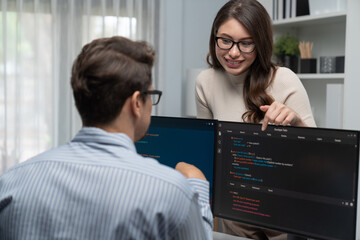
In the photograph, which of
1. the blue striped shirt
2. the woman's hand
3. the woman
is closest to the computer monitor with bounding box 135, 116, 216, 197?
the woman's hand

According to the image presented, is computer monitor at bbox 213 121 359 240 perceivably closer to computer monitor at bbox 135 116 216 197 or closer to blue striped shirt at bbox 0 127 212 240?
computer monitor at bbox 135 116 216 197

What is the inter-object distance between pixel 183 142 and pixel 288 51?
2075 mm

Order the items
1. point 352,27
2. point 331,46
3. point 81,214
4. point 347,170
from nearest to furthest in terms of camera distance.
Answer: point 81,214 < point 347,170 < point 352,27 < point 331,46

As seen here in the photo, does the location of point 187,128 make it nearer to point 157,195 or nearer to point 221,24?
point 221,24

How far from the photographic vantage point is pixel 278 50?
3377 mm

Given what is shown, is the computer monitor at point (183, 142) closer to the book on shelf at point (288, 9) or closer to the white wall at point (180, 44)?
the book on shelf at point (288, 9)

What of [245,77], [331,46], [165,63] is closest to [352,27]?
[331,46]

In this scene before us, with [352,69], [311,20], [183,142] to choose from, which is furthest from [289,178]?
[311,20]

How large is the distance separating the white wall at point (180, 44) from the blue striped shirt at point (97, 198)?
3.09m

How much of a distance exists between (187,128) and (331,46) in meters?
2.22

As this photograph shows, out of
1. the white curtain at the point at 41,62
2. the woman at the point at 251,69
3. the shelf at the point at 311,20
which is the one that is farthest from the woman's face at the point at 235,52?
the white curtain at the point at 41,62

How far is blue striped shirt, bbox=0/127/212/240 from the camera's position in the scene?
85 cm

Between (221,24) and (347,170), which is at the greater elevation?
(221,24)

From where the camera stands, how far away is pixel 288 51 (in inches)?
131
